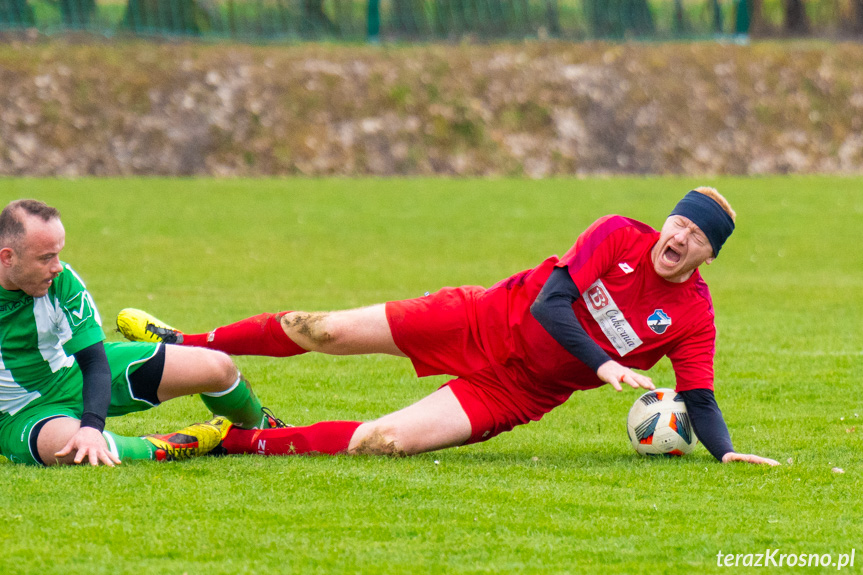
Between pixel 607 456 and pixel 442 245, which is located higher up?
pixel 607 456

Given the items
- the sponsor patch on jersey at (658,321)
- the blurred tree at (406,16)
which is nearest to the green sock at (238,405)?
the sponsor patch on jersey at (658,321)

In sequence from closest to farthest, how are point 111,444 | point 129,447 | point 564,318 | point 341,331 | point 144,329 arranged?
point 111,444 < point 129,447 < point 564,318 < point 341,331 < point 144,329

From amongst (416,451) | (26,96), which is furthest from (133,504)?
(26,96)

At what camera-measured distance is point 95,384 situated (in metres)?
6.05

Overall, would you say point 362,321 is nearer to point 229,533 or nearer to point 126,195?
point 229,533

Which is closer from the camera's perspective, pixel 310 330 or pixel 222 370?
pixel 222 370

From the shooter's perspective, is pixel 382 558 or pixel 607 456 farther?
pixel 607 456

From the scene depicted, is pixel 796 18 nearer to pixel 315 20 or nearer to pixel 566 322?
pixel 315 20

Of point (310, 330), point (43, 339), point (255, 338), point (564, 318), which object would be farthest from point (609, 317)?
point (43, 339)

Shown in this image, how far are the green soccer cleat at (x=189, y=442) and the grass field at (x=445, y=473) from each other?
0.61ft

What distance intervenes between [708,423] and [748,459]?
1.00 ft

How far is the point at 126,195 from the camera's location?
23.7 meters

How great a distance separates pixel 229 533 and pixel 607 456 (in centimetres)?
270

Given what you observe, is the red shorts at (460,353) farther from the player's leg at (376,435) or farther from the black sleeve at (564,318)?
the black sleeve at (564,318)
